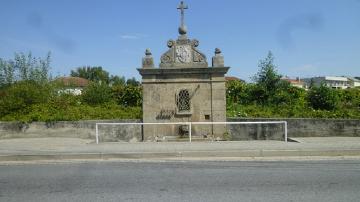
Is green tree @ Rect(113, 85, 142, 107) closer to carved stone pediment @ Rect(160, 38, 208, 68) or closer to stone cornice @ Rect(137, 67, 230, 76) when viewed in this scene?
stone cornice @ Rect(137, 67, 230, 76)

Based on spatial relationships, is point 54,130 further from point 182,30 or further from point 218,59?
point 218,59

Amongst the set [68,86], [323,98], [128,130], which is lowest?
[128,130]

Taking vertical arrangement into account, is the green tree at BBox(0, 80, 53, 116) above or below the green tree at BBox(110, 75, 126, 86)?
below

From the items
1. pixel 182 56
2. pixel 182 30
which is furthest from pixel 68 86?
pixel 182 56

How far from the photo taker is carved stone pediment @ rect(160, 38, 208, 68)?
1462 centimetres

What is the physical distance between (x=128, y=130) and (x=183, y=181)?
7546 millimetres

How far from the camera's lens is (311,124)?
44.0 feet

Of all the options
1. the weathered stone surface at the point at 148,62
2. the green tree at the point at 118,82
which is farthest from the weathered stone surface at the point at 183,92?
the green tree at the point at 118,82

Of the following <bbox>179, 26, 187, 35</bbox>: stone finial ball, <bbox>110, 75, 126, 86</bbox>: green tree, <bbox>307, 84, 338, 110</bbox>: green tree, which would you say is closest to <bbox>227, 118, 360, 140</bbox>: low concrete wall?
<bbox>307, 84, 338, 110</bbox>: green tree

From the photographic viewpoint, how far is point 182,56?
1466 centimetres

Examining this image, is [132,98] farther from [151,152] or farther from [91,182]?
[91,182]

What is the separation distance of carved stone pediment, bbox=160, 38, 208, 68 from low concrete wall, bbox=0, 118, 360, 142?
8.72 ft

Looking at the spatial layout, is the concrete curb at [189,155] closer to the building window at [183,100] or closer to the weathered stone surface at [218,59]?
the building window at [183,100]

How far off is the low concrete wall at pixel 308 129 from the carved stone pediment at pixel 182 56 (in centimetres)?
322
